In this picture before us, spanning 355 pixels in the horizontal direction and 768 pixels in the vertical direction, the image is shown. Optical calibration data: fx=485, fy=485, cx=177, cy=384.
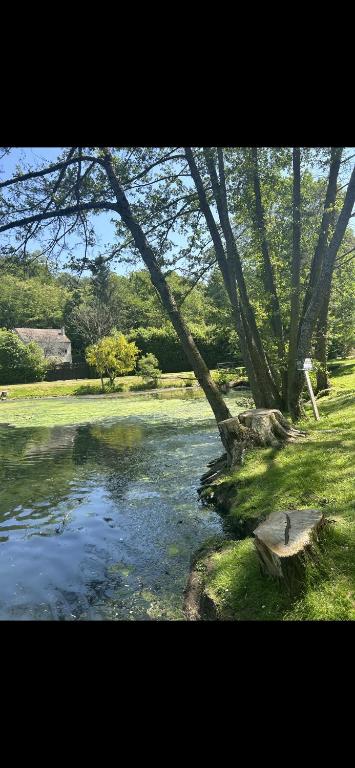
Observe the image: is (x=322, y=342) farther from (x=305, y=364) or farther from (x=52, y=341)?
(x=52, y=341)

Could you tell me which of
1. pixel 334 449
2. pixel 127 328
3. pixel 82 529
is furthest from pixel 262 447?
pixel 127 328

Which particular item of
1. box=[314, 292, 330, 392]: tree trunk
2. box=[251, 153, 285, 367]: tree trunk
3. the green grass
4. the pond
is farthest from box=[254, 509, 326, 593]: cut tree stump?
the green grass

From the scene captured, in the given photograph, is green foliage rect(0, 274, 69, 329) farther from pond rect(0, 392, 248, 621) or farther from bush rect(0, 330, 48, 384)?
pond rect(0, 392, 248, 621)

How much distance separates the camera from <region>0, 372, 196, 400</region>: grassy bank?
65.7 feet

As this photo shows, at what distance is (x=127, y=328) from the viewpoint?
23.4 meters

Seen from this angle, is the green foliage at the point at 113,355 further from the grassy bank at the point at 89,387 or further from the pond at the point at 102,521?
the pond at the point at 102,521

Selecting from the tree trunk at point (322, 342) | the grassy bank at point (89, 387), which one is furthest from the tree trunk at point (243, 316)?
the grassy bank at point (89, 387)

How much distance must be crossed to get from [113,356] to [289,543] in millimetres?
17134

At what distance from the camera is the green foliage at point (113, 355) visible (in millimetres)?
19203

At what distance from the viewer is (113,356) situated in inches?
763

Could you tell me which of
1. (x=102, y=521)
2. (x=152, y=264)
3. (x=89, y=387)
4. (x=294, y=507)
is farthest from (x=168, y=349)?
(x=294, y=507)
